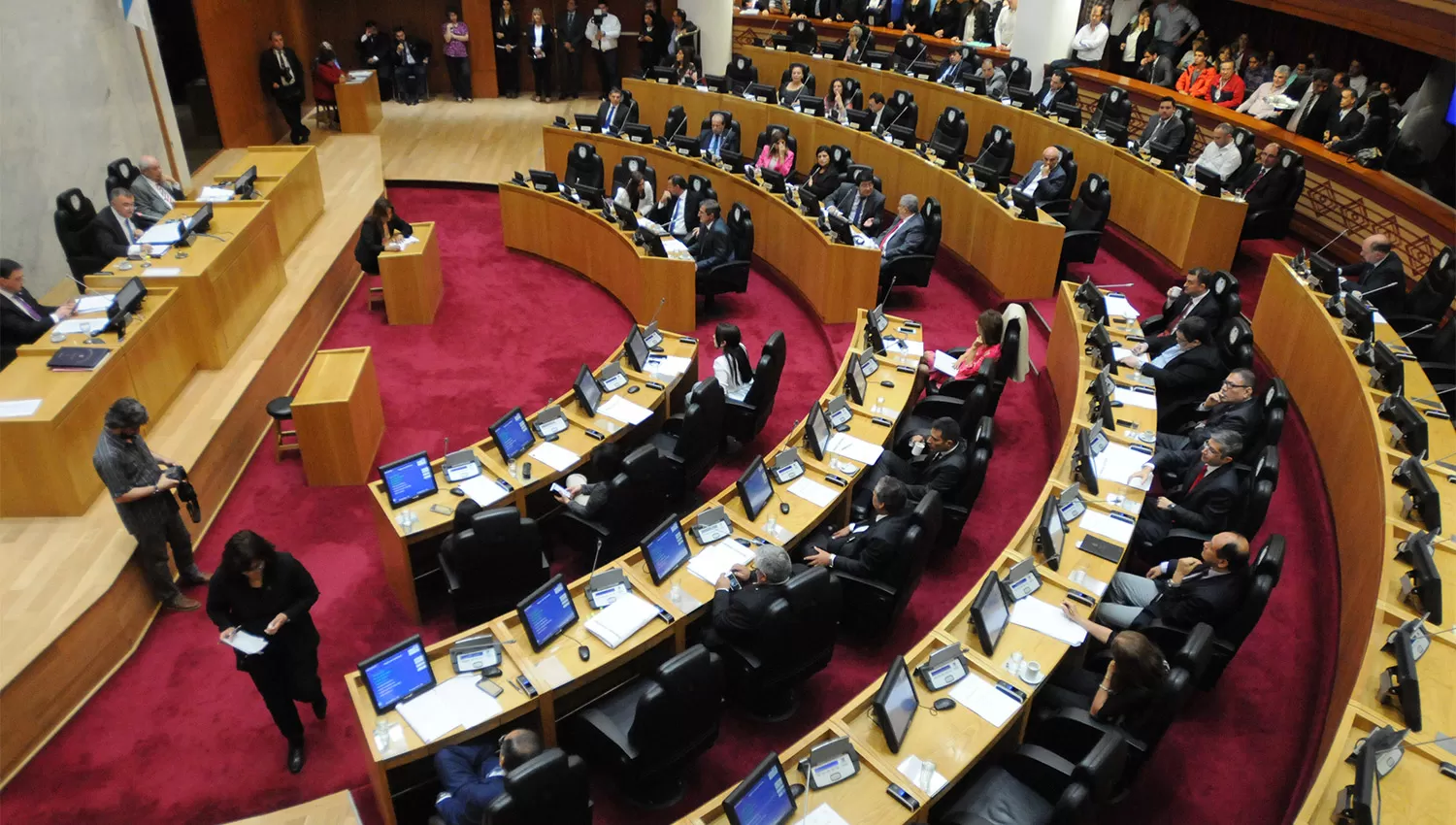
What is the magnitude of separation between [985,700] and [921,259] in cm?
566

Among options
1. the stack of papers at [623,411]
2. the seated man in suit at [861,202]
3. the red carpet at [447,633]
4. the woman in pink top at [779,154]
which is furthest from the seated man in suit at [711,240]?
the stack of papers at [623,411]

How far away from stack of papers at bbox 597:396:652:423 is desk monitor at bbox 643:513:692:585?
159 centimetres

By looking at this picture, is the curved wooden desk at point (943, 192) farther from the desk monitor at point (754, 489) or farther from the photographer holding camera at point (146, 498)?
the photographer holding camera at point (146, 498)

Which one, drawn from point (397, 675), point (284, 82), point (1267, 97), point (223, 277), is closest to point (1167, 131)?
point (1267, 97)

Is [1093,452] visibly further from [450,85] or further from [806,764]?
[450,85]

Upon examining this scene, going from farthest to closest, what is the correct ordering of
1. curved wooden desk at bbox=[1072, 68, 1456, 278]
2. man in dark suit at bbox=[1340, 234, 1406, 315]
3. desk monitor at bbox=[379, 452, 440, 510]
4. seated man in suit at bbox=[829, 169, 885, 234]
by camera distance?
seated man in suit at bbox=[829, 169, 885, 234], curved wooden desk at bbox=[1072, 68, 1456, 278], man in dark suit at bbox=[1340, 234, 1406, 315], desk monitor at bbox=[379, 452, 440, 510]

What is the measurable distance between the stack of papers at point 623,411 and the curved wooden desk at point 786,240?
9.78ft

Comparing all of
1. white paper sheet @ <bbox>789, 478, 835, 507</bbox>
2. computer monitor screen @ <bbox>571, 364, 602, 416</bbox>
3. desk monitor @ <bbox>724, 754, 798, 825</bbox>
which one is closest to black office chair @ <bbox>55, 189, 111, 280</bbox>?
computer monitor screen @ <bbox>571, 364, 602, 416</bbox>

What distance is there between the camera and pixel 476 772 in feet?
13.2

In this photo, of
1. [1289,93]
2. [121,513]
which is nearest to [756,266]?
[1289,93]

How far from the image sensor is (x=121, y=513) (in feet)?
18.1

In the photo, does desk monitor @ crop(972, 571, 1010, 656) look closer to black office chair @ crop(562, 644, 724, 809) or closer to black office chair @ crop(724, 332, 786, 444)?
black office chair @ crop(562, 644, 724, 809)

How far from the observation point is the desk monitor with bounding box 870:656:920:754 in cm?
393

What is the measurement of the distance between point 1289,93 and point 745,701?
9.54 meters
